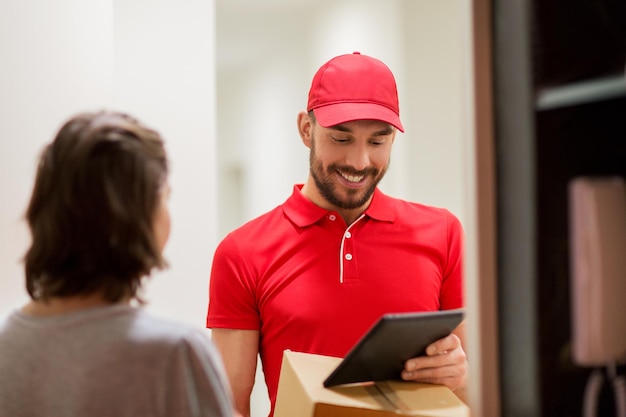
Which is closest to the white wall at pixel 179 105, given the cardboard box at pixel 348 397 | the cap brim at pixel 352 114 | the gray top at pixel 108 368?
the cap brim at pixel 352 114

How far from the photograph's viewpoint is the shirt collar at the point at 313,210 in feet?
5.59

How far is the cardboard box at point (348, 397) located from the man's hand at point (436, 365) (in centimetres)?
2

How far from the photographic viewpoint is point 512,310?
82cm

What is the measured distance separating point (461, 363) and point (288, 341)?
1.35ft

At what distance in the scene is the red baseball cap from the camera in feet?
5.46

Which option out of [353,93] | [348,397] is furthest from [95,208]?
[353,93]

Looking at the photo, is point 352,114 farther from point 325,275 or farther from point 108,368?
point 108,368

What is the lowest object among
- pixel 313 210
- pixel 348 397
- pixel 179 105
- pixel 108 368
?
pixel 348 397

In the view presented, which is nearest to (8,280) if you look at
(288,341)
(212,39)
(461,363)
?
(288,341)

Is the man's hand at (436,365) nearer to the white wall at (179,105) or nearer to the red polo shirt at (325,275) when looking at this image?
the red polo shirt at (325,275)

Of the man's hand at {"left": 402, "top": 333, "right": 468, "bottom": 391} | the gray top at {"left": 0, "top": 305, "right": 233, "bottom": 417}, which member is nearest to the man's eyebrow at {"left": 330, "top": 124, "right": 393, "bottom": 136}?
the man's hand at {"left": 402, "top": 333, "right": 468, "bottom": 391}

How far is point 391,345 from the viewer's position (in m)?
1.13

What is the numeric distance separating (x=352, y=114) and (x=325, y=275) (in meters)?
0.38

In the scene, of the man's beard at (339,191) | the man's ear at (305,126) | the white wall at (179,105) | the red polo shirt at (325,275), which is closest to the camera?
the red polo shirt at (325,275)
